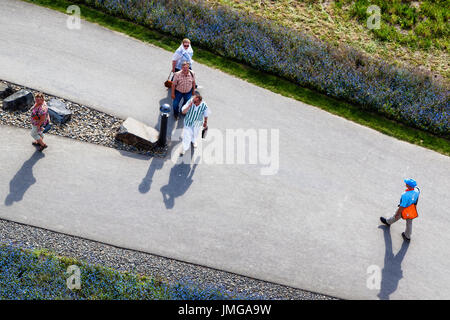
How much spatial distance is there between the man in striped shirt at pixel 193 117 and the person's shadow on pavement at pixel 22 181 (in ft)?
10.8

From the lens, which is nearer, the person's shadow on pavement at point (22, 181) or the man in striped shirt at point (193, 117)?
the person's shadow on pavement at point (22, 181)

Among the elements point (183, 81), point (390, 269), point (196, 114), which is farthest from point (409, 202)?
point (183, 81)

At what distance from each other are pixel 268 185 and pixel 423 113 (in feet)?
17.0

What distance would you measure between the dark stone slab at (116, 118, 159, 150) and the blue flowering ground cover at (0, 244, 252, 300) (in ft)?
10.6

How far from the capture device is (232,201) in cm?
1004

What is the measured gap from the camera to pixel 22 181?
9680 millimetres

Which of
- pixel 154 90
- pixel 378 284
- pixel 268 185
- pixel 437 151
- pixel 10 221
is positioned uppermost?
pixel 437 151

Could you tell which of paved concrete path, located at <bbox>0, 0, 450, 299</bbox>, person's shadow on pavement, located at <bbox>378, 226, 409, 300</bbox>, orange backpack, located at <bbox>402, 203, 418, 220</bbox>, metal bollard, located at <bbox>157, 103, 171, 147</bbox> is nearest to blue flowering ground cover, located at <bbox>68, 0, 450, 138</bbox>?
paved concrete path, located at <bbox>0, 0, 450, 299</bbox>

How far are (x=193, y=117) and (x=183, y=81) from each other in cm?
111

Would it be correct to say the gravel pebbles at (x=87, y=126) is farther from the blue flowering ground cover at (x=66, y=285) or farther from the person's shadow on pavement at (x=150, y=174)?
the blue flowering ground cover at (x=66, y=285)

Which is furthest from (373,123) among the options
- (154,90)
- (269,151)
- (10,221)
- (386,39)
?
(10,221)

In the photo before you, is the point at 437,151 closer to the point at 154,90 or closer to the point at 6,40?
the point at 154,90

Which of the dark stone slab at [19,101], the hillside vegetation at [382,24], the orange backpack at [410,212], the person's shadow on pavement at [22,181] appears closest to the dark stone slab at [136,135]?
the person's shadow on pavement at [22,181]

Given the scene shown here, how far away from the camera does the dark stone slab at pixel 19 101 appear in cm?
1078
